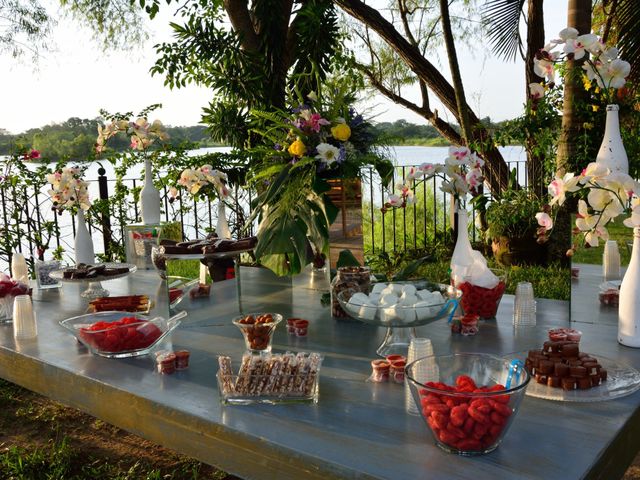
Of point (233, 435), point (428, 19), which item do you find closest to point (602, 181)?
point (233, 435)

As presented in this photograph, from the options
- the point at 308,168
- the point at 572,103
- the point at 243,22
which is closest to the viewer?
the point at 308,168

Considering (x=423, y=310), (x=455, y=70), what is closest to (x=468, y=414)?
(x=423, y=310)

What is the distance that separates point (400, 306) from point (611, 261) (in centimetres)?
65

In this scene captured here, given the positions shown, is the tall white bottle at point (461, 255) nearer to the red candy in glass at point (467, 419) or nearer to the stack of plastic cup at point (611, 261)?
the stack of plastic cup at point (611, 261)

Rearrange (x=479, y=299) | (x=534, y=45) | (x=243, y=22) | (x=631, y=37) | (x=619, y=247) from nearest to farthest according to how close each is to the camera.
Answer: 1. (x=619, y=247)
2. (x=479, y=299)
3. (x=631, y=37)
4. (x=243, y=22)
5. (x=534, y=45)

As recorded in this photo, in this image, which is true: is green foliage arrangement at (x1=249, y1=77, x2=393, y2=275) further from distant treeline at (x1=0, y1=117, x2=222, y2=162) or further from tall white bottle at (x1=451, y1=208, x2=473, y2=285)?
distant treeline at (x1=0, y1=117, x2=222, y2=162)

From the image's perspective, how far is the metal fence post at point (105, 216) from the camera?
15.6 feet

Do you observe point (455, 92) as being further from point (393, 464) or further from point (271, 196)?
point (393, 464)

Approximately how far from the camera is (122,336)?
1.59 m

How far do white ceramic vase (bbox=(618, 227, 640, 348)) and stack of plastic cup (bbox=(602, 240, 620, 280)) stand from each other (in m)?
0.15

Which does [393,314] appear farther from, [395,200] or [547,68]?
[547,68]

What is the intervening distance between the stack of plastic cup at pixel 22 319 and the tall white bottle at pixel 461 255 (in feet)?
4.12

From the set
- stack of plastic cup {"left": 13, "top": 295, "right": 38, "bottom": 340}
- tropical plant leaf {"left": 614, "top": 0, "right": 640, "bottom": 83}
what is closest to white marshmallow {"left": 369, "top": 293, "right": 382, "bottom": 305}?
stack of plastic cup {"left": 13, "top": 295, "right": 38, "bottom": 340}

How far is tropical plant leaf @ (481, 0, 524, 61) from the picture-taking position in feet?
20.0
